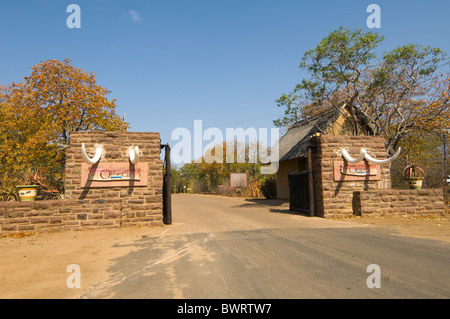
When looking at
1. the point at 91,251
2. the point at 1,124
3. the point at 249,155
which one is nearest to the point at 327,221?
the point at 91,251

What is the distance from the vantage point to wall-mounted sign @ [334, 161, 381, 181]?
452 inches

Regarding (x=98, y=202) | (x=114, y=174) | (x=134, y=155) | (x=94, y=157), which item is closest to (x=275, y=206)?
(x=134, y=155)

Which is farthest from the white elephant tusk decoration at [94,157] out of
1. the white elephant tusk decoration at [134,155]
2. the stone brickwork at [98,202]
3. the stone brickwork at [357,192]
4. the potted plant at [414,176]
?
the potted plant at [414,176]

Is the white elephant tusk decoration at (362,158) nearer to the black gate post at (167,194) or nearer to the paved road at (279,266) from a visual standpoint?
the paved road at (279,266)

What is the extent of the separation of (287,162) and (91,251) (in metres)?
17.1

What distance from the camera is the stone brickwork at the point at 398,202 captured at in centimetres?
1129

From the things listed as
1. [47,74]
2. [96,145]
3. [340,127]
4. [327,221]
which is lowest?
[327,221]

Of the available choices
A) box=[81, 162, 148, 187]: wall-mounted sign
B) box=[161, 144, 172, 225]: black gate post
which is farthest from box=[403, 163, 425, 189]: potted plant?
box=[81, 162, 148, 187]: wall-mounted sign

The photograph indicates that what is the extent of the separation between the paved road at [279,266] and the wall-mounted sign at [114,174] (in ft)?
8.00

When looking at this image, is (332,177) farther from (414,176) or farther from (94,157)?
(94,157)

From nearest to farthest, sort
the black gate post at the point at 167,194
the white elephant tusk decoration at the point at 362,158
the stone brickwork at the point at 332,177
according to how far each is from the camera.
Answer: the black gate post at the point at 167,194 → the white elephant tusk decoration at the point at 362,158 → the stone brickwork at the point at 332,177

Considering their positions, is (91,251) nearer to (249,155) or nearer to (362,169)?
(362,169)
